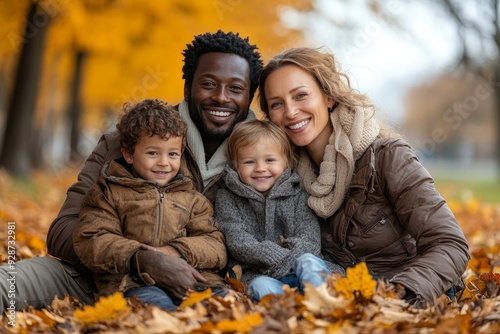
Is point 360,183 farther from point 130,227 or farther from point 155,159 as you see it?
point 130,227

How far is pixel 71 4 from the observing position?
40.8 ft

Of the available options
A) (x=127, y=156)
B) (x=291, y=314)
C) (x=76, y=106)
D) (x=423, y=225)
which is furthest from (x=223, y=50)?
(x=76, y=106)

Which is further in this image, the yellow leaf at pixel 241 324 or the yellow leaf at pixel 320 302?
the yellow leaf at pixel 320 302

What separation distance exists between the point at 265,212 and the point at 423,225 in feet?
2.97

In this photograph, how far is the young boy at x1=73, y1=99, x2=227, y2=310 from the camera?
3312 millimetres

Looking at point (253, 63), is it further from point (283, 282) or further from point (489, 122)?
point (489, 122)

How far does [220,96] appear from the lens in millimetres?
4141

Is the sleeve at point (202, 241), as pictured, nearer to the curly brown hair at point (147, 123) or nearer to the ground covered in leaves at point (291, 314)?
the ground covered in leaves at point (291, 314)

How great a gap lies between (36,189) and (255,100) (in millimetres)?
8607

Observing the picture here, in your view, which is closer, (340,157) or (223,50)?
(340,157)

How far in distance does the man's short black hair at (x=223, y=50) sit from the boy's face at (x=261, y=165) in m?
0.72

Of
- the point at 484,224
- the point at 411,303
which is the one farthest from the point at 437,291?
the point at 484,224

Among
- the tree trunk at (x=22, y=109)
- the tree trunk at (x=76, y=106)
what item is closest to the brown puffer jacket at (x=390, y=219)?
the tree trunk at (x=22, y=109)

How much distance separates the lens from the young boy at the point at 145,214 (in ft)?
10.9
